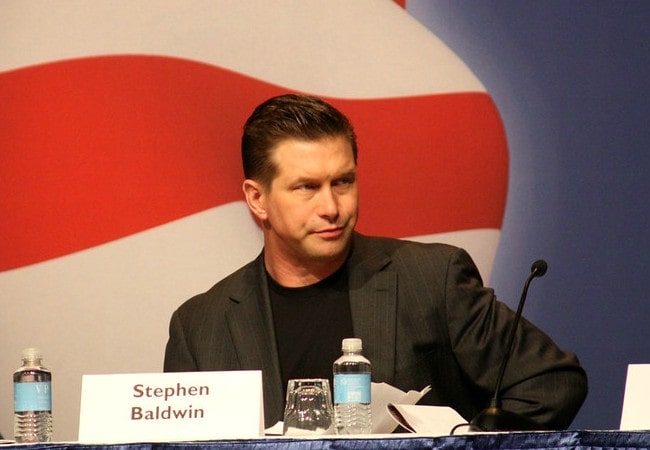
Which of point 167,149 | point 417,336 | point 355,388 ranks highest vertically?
point 167,149

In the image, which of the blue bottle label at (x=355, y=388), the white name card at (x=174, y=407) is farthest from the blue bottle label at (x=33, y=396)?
the blue bottle label at (x=355, y=388)

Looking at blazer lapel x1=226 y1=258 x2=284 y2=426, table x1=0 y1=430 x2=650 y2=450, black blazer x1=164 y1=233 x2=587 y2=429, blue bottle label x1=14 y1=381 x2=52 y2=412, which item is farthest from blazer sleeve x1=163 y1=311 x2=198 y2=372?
table x1=0 y1=430 x2=650 y2=450

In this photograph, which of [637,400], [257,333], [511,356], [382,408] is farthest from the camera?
[257,333]

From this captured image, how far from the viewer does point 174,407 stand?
1.92m

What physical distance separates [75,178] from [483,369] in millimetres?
1338

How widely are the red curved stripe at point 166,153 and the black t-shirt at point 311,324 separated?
0.49 meters

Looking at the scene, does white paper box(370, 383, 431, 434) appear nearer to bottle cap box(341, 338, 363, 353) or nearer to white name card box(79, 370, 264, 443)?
bottle cap box(341, 338, 363, 353)

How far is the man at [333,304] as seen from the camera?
274 centimetres

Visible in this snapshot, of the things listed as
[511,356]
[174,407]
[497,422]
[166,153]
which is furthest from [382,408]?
[166,153]

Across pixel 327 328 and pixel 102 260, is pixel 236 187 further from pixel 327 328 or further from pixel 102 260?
pixel 327 328

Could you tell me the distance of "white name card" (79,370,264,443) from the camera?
190 centimetres

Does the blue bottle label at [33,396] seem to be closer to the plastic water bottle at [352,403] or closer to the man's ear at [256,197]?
the plastic water bottle at [352,403]

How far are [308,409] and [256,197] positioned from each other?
1.01 meters

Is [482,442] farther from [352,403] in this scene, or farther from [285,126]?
[285,126]
